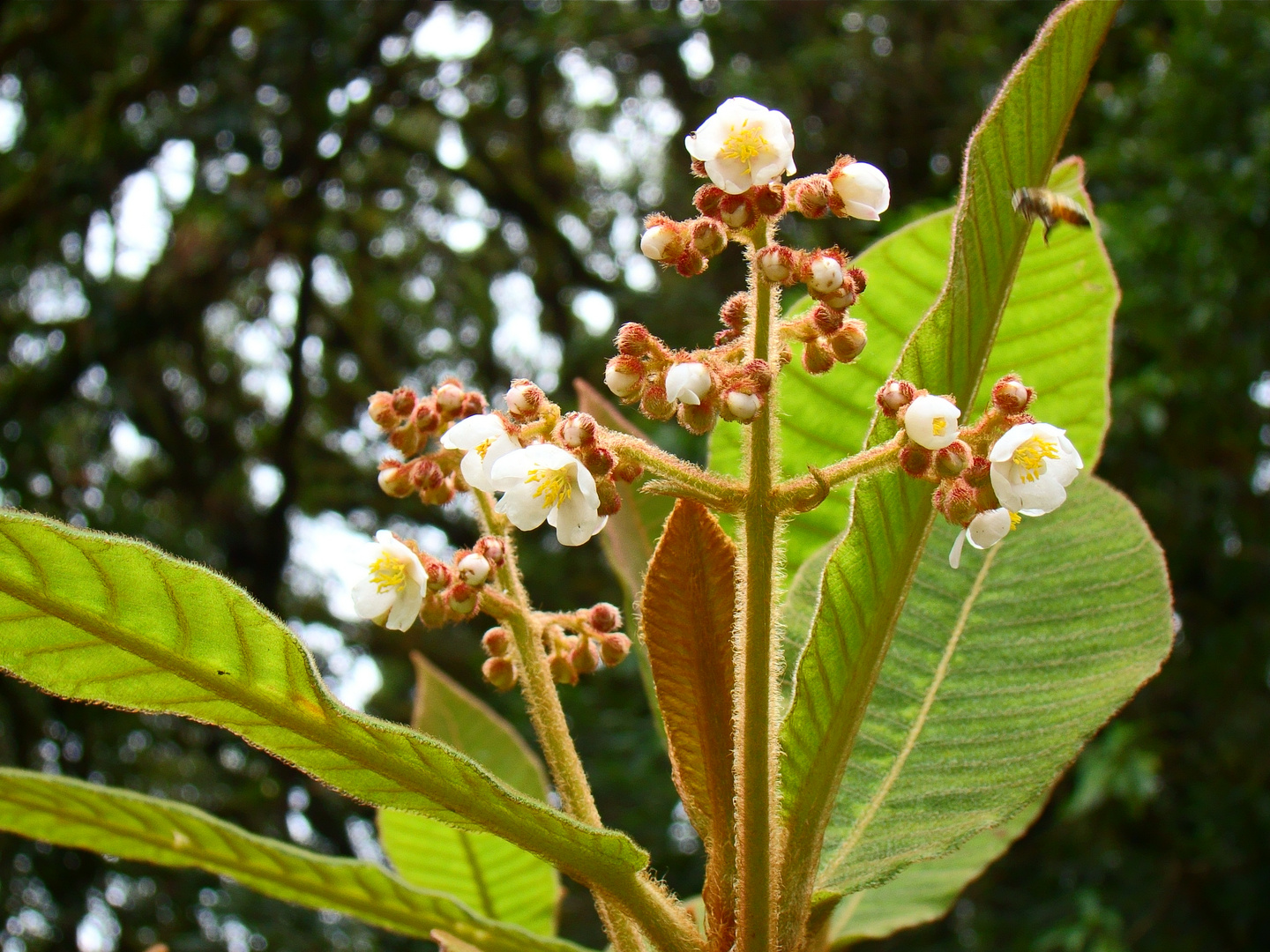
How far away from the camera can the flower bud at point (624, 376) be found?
0.66 meters

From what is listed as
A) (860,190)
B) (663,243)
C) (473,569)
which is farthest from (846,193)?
(473,569)

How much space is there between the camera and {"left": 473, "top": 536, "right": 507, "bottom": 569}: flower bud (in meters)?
0.67

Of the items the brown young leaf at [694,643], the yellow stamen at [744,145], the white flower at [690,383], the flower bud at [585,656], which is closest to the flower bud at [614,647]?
the flower bud at [585,656]

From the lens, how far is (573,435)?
1.98ft

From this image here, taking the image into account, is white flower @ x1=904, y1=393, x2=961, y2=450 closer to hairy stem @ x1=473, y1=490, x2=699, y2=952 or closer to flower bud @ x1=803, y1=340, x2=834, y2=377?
flower bud @ x1=803, y1=340, x2=834, y2=377

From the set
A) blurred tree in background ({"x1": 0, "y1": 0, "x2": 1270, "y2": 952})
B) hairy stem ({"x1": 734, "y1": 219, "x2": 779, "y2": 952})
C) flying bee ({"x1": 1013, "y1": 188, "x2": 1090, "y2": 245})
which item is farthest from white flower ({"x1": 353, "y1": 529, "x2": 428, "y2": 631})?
blurred tree in background ({"x1": 0, "y1": 0, "x2": 1270, "y2": 952})

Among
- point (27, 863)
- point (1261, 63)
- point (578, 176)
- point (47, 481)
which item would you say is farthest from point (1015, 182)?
point (578, 176)

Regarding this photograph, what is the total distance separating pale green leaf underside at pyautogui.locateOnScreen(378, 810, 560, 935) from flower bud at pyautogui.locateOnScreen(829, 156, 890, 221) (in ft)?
1.97

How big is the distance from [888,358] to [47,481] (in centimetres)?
418

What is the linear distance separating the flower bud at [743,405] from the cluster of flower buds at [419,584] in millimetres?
188

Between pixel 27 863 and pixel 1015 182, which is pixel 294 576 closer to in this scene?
pixel 27 863

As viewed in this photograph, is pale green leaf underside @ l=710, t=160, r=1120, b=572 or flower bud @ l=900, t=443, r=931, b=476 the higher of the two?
flower bud @ l=900, t=443, r=931, b=476

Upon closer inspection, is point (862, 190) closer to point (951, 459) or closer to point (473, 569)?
point (951, 459)

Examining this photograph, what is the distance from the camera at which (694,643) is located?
650mm
